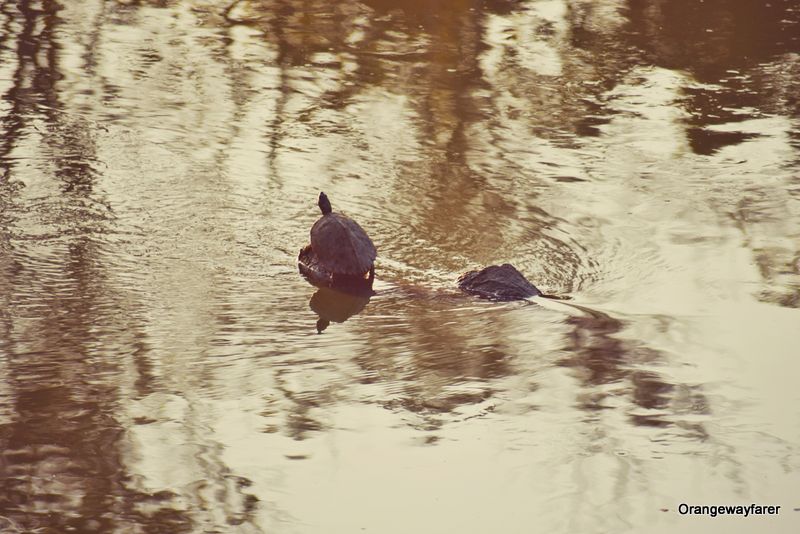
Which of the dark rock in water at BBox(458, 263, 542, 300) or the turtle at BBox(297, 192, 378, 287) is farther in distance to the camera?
the turtle at BBox(297, 192, 378, 287)

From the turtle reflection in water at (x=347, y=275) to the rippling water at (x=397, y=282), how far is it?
0.06 meters

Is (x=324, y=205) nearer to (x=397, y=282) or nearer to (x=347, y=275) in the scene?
(x=347, y=275)

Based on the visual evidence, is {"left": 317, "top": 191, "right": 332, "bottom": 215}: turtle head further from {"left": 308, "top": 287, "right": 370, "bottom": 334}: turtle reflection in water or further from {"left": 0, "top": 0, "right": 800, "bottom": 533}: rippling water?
{"left": 308, "top": 287, "right": 370, "bottom": 334}: turtle reflection in water

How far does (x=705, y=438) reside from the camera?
5418 mm

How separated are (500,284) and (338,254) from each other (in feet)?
3.18

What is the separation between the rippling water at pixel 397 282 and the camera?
5016 millimetres

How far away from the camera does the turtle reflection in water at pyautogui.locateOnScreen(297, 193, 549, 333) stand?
22.1 ft

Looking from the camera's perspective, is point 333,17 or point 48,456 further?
point 333,17

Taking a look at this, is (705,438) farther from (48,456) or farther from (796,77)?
(796,77)

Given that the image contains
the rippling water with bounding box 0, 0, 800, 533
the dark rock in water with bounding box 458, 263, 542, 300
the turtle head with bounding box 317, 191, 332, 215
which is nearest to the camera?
the rippling water with bounding box 0, 0, 800, 533

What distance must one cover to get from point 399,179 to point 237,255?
1.73m

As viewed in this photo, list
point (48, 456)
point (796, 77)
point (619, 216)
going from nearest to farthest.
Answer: point (48, 456) < point (619, 216) < point (796, 77)

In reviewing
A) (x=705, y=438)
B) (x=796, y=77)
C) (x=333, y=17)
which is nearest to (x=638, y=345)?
(x=705, y=438)

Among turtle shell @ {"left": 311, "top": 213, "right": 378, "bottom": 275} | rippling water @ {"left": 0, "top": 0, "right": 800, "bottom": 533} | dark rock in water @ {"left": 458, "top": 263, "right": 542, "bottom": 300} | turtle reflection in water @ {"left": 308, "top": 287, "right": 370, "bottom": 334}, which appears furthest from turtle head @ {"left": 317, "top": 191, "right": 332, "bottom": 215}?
dark rock in water @ {"left": 458, "top": 263, "right": 542, "bottom": 300}
